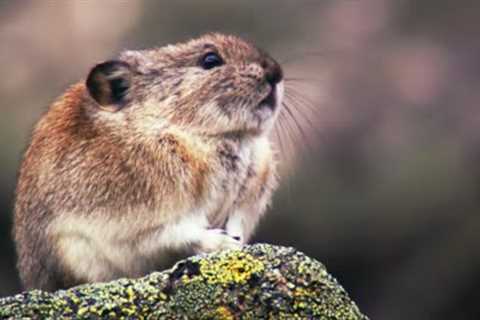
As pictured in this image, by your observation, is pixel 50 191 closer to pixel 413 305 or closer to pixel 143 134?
pixel 143 134

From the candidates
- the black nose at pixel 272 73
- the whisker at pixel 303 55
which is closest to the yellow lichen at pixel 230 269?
the black nose at pixel 272 73

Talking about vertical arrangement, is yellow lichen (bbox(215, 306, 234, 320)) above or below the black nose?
below

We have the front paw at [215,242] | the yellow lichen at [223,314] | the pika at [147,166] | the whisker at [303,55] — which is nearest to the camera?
the yellow lichen at [223,314]

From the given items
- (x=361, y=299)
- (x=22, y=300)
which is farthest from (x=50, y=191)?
(x=361, y=299)

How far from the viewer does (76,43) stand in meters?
19.0

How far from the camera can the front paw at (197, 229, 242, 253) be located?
336 inches

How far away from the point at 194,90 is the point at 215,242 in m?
1.14

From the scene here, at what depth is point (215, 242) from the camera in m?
8.59

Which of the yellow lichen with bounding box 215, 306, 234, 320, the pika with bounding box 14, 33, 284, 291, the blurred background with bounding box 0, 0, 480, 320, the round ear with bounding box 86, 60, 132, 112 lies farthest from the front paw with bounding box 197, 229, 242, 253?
the blurred background with bounding box 0, 0, 480, 320

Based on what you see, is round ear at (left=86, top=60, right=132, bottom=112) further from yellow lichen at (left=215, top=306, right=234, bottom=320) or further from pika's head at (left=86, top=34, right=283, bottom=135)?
yellow lichen at (left=215, top=306, right=234, bottom=320)

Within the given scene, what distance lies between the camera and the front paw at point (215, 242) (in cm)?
854

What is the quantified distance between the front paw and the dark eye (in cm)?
130

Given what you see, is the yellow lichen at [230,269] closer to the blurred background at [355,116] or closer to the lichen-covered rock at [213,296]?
the lichen-covered rock at [213,296]

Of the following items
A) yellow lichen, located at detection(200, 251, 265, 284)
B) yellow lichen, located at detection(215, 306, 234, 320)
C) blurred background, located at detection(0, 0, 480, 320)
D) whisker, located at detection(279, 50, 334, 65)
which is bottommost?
blurred background, located at detection(0, 0, 480, 320)
